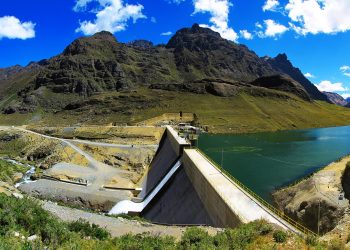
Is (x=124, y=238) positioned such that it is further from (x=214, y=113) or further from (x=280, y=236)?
(x=214, y=113)

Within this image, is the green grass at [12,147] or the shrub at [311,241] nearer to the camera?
the shrub at [311,241]

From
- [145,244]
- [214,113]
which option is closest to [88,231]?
[145,244]

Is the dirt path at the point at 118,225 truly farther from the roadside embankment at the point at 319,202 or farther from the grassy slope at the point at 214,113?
the grassy slope at the point at 214,113

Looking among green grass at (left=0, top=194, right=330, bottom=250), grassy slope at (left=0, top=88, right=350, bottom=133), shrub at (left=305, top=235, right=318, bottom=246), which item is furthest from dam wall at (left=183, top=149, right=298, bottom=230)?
grassy slope at (left=0, top=88, right=350, bottom=133)

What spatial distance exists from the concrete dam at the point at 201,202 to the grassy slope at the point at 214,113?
92.9 metres

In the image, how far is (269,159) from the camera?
255 feet

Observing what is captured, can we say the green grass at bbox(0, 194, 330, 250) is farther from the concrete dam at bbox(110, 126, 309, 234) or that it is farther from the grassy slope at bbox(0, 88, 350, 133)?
the grassy slope at bbox(0, 88, 350, 133)

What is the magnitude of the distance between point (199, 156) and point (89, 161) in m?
34.2

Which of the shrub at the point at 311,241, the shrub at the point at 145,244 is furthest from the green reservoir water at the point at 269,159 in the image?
the shrub at the point at 145,244

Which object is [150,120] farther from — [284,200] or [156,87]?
[284,200]

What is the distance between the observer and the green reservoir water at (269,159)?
56.6m

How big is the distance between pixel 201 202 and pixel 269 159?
46584mm

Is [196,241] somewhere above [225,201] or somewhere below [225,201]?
below

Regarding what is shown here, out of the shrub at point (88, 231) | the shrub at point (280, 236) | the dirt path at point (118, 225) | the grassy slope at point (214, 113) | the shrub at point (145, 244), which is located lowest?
the dirt path at point (118, 225)
